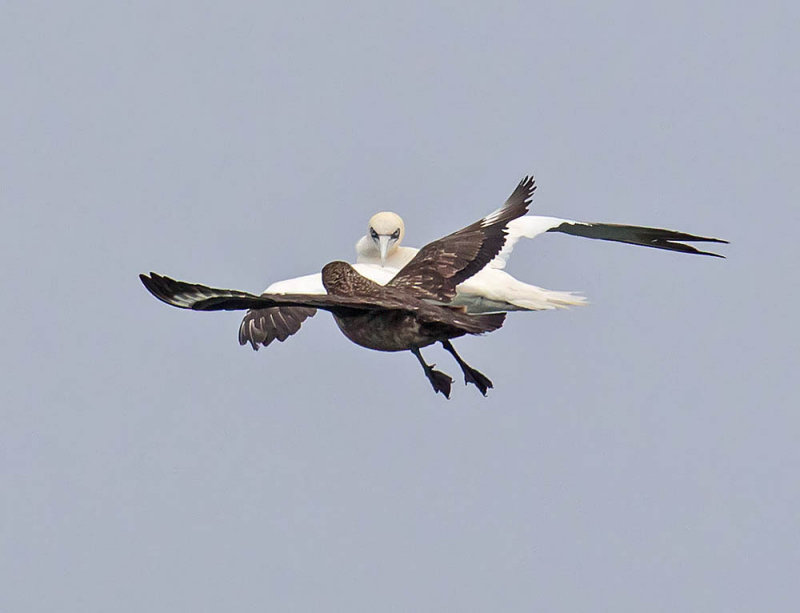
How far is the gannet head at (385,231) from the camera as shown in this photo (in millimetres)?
17312

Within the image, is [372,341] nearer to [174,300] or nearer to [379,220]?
[174,300]

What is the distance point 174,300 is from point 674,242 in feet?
20.3

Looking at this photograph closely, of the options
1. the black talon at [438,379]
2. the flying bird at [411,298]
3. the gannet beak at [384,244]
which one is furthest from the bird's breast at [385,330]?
the gannet beak at [384,244]

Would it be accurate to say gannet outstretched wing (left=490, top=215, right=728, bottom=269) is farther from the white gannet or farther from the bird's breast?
the bird's breast

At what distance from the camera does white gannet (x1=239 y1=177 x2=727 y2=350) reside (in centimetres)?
1600

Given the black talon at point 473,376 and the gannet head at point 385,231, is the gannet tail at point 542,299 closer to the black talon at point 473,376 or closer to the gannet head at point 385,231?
the black talon at point 473,376

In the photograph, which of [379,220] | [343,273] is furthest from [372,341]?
[379,220]

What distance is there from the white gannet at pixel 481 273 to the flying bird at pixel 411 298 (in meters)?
0.24

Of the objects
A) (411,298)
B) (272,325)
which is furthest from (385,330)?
(272,325)

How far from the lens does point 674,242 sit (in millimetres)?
17094

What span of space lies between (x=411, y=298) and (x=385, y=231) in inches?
143

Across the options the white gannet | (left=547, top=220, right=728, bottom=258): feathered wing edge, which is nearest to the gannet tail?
the white gannet

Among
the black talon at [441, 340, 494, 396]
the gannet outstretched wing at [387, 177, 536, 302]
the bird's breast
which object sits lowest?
the bird's breast

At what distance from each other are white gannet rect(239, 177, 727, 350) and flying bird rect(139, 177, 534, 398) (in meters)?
0.24
